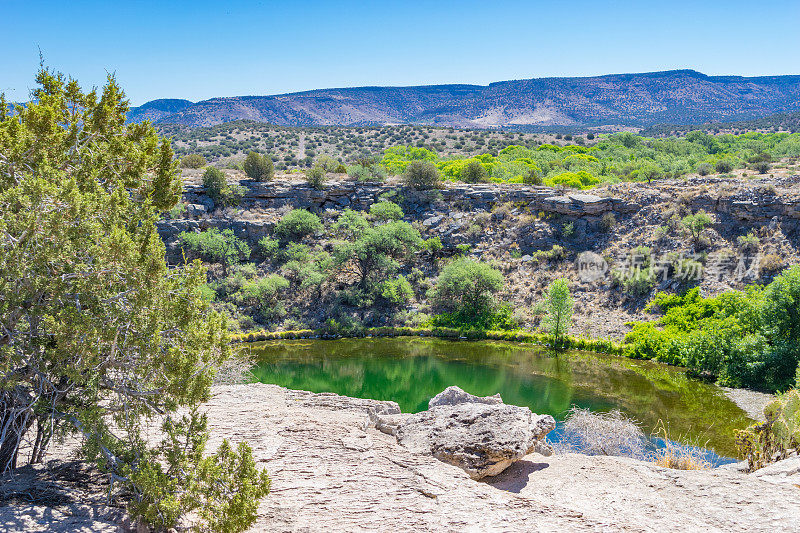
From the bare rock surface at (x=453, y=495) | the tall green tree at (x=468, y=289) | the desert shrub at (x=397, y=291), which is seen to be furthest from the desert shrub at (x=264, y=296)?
the bare rock surface at (x=453, y=495)

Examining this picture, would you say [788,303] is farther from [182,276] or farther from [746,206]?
[182,276]

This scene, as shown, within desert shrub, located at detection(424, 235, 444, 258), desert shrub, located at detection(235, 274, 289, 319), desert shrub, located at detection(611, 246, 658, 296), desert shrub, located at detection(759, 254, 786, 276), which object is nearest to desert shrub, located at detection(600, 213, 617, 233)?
desert shrub, located at detection(611, 246, 658, 296)

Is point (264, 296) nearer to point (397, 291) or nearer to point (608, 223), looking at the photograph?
point (397, 291)

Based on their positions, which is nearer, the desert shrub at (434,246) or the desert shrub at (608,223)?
the desert shrub at (608,223)

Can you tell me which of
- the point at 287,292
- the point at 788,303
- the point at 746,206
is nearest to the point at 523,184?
the point at 746,206

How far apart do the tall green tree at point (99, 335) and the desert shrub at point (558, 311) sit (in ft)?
73.6

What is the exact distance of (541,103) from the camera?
12744 centimetres

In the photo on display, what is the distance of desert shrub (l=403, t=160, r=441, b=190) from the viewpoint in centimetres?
4150

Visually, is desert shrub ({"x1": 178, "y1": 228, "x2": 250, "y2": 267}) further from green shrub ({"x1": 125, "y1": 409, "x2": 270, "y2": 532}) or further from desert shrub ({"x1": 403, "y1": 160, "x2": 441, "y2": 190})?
green shrub ({"x1": 125, "y1": 409, "x2": 270, "y2": 532})

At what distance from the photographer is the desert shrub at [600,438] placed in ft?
46.0

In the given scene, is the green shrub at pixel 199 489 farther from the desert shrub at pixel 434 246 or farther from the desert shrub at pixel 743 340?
the desert shrub at pixel 434 246

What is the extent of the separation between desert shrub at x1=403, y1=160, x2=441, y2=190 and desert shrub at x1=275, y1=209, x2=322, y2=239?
804 centimetres

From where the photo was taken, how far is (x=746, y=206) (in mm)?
32094

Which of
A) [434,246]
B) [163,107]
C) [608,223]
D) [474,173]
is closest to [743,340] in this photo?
[608,223]
